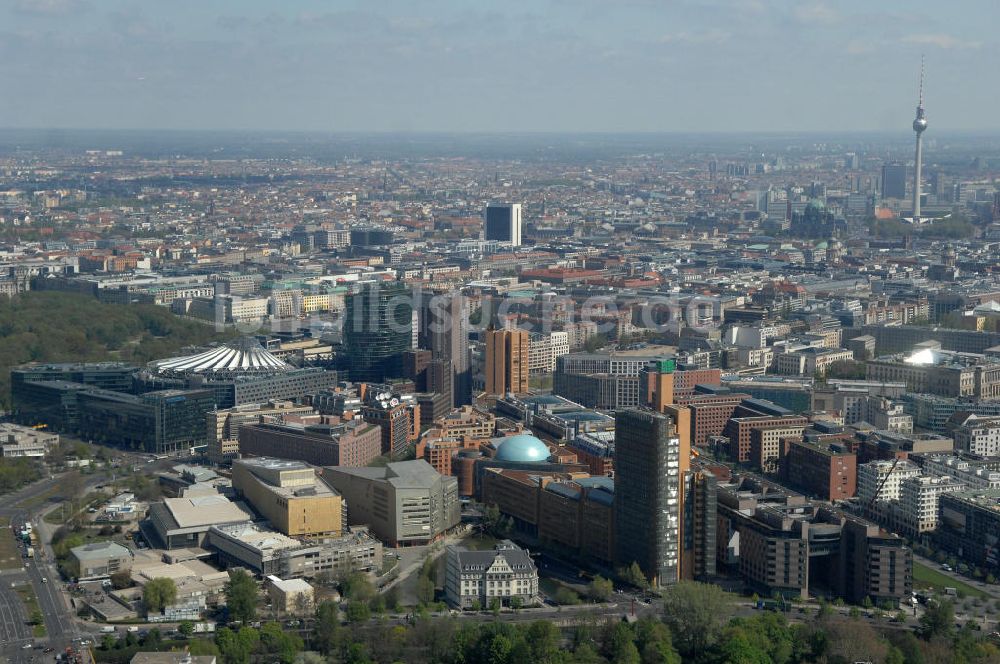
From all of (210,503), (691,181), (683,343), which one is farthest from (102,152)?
(210,503)

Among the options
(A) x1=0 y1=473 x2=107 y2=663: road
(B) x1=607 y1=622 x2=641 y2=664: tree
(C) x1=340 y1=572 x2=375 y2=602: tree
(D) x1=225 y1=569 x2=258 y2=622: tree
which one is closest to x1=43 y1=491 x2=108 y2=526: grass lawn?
(A) x1=0 y1=473 x2=107 y2=663: road

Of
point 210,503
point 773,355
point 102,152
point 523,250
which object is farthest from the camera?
point 102,152

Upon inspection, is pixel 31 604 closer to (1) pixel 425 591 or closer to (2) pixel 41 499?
(1) pixel 425 591

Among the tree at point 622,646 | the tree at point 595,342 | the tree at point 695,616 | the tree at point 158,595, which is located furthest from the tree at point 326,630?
the tree at point 595,342

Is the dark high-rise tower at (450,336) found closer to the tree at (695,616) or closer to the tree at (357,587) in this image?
the tree at (357,587)

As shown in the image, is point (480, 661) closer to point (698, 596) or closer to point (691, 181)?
point (698, 596)

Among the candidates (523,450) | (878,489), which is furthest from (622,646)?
(878,489)
